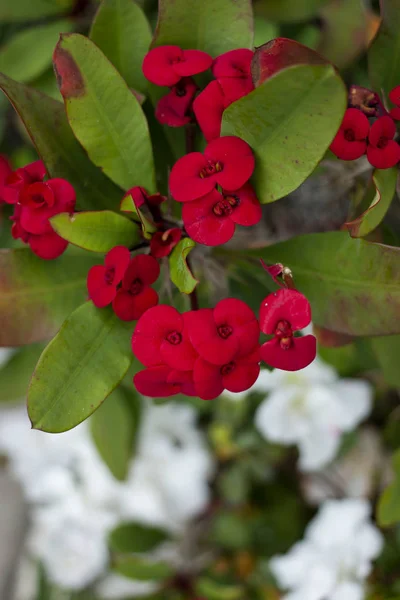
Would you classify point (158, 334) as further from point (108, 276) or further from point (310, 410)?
point (310, 410)

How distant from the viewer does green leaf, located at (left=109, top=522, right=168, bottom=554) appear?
1.38 metres

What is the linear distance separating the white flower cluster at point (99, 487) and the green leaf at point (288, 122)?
91 cm

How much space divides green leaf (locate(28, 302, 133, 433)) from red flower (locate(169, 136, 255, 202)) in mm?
165

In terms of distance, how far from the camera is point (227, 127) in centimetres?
58

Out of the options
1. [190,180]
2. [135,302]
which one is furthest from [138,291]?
[190,180]

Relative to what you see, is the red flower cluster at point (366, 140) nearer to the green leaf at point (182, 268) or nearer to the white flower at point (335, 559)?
the green leaf at point (182, 268)

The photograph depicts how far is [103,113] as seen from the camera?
2.12ft

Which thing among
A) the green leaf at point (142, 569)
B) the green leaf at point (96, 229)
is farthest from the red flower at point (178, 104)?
the green leaf at point (142, 569)

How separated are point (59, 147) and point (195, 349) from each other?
0.29m

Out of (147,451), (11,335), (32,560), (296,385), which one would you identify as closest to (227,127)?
(11,335)

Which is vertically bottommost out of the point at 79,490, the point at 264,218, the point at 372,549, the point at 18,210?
the point at 79,490

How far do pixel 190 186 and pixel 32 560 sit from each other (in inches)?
60.1

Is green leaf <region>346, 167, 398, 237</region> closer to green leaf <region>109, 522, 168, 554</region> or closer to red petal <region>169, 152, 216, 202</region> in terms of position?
red petal <region>169, 152, 216, 202</region>

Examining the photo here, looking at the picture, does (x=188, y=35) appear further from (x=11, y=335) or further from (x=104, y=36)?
(x=11, y=335)
